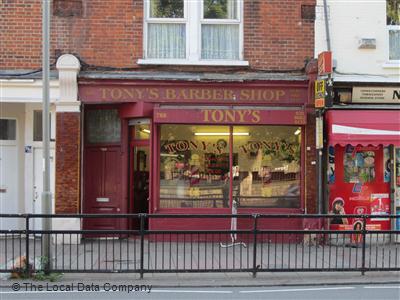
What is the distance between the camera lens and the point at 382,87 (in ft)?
43.1

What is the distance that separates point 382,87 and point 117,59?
20.3ft

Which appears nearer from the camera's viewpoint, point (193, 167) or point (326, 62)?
point (326, 62)

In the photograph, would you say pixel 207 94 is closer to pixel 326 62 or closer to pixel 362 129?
pixel 326 62

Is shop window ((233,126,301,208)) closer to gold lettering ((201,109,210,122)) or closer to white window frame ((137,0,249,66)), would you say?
gold lettering ((201,109,210,122))

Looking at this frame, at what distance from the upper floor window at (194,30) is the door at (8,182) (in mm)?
4154

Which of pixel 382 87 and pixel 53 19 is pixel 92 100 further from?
pixel 382 87

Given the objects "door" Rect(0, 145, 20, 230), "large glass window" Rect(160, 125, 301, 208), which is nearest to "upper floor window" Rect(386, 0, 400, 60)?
"large glass window" Rect(160, 125, 301, 208)

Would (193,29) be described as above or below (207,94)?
above

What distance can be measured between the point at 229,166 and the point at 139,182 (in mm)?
2275

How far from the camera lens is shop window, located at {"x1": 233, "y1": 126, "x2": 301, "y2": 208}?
43.5ft

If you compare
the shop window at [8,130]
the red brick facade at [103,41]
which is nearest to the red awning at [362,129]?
the red brick facade at [103,41]

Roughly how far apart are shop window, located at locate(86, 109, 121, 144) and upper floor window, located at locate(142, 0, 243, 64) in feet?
5.80

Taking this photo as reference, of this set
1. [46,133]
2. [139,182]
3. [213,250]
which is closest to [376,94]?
[213,250]

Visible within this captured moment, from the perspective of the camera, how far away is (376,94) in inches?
517
